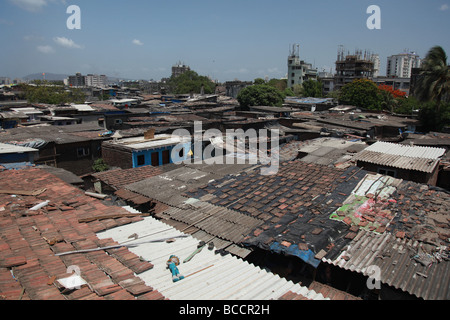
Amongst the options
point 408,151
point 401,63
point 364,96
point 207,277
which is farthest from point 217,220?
point 401,63

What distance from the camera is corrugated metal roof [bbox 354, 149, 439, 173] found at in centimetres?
1194

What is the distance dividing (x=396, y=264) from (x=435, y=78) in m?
31.5

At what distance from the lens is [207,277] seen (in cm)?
531

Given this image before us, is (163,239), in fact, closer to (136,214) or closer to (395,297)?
(136,214)

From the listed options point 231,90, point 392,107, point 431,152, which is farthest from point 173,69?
point 431,152

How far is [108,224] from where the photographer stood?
7188mm

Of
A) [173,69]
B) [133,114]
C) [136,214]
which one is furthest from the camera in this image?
[173,69]

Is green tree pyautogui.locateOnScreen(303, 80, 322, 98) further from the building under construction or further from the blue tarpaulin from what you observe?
the blue tarpaulin

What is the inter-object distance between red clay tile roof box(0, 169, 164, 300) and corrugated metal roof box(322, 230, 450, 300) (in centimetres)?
428

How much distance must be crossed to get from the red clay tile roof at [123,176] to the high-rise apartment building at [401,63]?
146m

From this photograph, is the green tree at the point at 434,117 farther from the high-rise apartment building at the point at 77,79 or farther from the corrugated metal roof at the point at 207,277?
the high-rise apartment building at the point at 77,79
